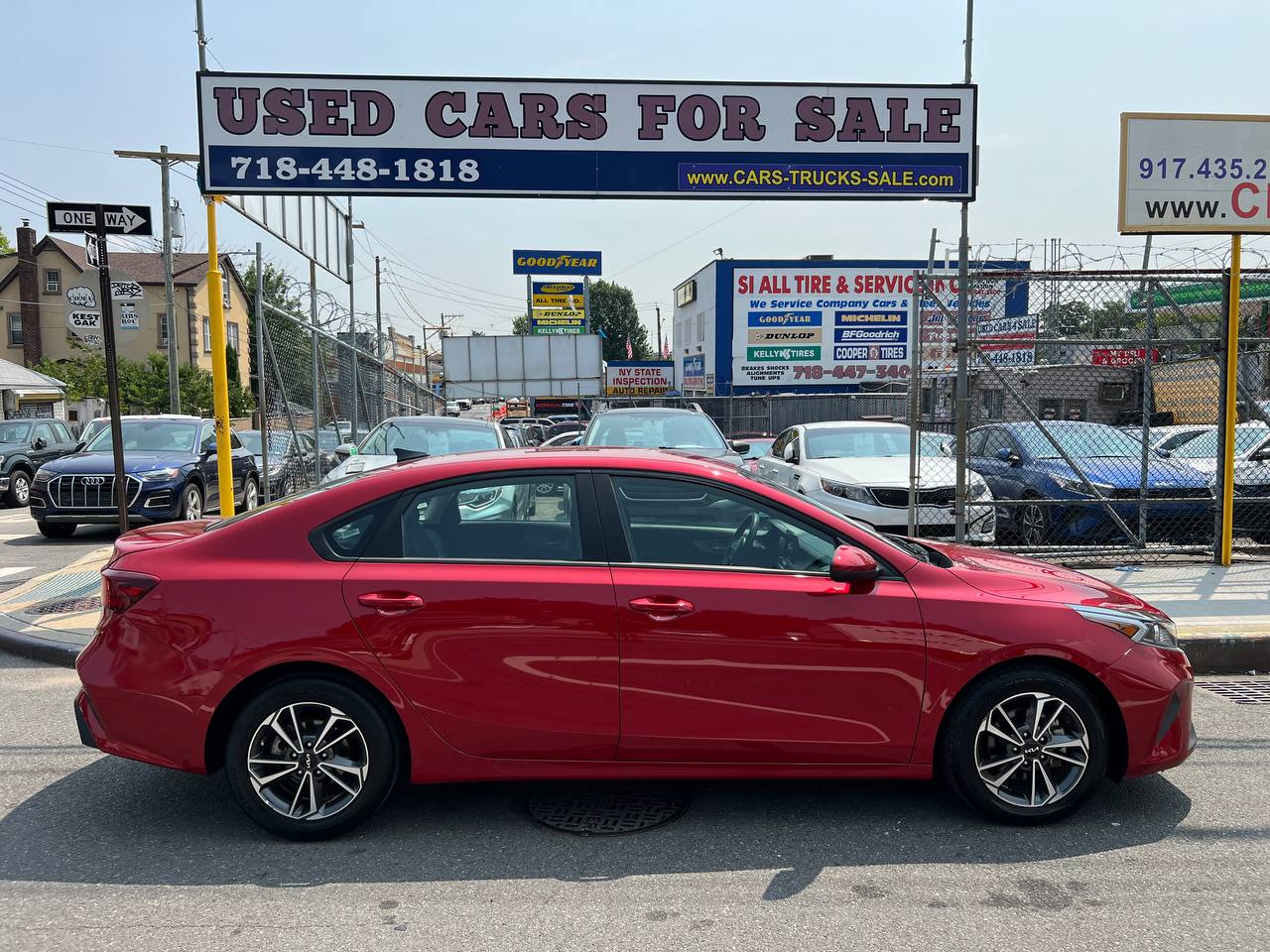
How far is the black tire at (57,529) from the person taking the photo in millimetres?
13141

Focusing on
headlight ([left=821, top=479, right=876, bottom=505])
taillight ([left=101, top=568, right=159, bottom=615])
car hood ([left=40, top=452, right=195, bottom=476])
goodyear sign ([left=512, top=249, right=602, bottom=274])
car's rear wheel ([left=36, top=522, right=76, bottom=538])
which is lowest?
car's rear wheel ([left=36, top=522, right=76, bottom=538])

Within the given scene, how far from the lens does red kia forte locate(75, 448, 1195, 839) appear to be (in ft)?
12.9

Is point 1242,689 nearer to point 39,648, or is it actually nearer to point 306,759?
point 306,759

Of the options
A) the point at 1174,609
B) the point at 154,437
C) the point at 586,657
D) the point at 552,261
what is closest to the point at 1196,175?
the point at 1174,609

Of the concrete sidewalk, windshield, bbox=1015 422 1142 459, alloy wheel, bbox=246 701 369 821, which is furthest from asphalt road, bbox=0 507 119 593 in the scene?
windshield, bbox=1015 422 1142 459

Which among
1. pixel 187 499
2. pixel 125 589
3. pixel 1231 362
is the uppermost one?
pixel 1231 362

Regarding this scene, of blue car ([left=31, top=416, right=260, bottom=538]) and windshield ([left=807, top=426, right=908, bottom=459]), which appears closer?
windshield ([left=807, top=426, right=908, bottom=459])

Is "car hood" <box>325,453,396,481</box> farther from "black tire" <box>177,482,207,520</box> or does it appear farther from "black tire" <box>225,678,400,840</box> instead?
"black tire" <box>225,678,400,840</box>

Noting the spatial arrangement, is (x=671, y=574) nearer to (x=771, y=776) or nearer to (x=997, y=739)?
(x=771, y=776)

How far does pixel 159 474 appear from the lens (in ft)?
43.1

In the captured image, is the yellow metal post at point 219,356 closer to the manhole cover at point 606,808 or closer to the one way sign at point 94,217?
the one way sign at point 94,217

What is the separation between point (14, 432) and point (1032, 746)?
21.7 metres

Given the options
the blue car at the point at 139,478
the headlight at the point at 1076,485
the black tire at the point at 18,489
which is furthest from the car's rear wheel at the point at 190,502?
the headlight at the point at 1076,485

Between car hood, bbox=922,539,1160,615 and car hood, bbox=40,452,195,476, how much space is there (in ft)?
37.6
